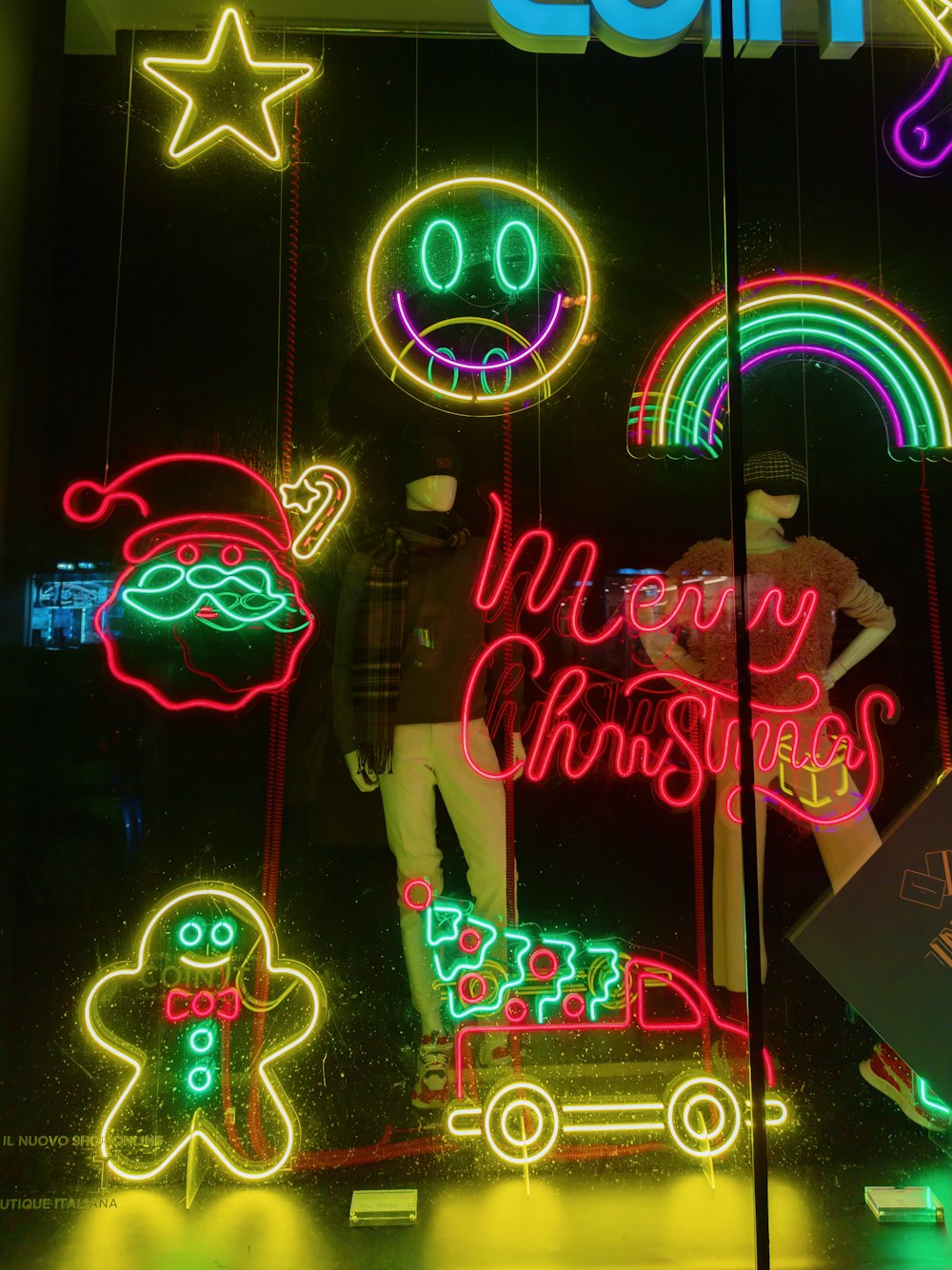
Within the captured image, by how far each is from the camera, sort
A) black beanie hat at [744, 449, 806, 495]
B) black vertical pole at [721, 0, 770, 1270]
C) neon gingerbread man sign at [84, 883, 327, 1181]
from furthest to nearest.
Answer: black beanie hat at [744, 449, 806, 495] → neon gingerbread man sign at [84, 883, 327, 1181] → black vertical pole at [721, 0, 770, 1270]

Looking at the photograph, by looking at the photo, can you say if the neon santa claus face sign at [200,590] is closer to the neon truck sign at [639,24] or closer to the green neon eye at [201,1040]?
the green neon eye at [201,1040]

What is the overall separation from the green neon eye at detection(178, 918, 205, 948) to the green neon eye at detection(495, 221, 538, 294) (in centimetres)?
243

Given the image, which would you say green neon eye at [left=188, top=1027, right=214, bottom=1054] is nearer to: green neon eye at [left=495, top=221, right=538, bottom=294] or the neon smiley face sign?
the neon smiley face sign

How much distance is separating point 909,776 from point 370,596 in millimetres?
1990

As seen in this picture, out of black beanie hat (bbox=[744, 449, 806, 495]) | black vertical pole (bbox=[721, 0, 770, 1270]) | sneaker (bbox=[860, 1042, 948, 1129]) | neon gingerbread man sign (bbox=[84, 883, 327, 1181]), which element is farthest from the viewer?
black beanie hat (bbox=[744, 449, 806, 495])

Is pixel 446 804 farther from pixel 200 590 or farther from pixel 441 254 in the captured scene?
pixel 441 254

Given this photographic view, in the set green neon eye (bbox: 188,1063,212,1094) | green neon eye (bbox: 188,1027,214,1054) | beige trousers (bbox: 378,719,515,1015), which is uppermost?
beige trousers (bbox: 378,719,515,1015)

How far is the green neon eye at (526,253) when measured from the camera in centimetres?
324

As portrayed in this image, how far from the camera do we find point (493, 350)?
3.23m

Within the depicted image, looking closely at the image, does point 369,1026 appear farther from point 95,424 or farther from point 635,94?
point 635,94

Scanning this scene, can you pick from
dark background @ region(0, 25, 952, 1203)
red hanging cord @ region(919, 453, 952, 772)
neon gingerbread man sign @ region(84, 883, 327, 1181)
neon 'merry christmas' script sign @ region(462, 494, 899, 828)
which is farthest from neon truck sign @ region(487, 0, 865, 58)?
neon gingerbread man sign @ region(84, 883, 327, 1181)

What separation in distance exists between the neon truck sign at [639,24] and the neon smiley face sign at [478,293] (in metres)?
0.50

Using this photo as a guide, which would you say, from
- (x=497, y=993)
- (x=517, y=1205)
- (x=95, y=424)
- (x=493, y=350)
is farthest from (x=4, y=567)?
(x=517, y=1205)

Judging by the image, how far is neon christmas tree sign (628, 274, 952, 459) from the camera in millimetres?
3205
